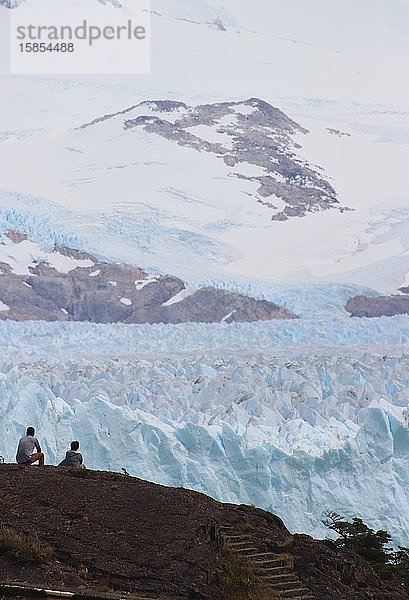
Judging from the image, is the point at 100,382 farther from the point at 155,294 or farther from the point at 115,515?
the point at 115,515

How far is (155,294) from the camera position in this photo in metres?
17.8

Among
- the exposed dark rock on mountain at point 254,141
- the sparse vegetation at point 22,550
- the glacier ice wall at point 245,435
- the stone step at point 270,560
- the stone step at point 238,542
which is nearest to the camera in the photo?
the sparse vegetation at point 22,550

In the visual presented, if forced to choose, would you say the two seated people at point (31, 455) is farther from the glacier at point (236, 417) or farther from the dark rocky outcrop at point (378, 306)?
the dark rocky outcrop at point (378, 306)

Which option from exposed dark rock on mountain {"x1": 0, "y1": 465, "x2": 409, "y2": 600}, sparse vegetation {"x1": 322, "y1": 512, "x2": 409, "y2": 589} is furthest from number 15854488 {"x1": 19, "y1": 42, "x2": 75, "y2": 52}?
exposed dark rock on mountain {"x1": 0, "y1": 465, "x2": 409, "y2": 600}

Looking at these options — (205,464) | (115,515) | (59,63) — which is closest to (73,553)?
(115,515)

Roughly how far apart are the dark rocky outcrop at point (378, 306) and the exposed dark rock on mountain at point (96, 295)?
54.3 inches

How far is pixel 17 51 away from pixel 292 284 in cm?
645

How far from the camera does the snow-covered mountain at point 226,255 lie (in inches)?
450

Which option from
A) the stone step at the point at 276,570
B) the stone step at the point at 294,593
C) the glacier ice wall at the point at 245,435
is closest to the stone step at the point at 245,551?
the stone step at the point at 276,570

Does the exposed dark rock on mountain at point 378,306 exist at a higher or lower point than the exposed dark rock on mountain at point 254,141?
lower

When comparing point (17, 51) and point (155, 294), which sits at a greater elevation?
point (17, 51)

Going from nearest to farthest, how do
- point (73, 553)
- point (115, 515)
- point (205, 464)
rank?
point (73, 553)
point (115, 515)
point (205, 464)

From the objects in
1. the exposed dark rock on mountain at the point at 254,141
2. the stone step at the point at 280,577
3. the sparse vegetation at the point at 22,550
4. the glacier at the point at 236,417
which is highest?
the sparse vegetation at the point at 22,550

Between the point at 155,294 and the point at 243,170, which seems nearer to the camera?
the point at 155,294
